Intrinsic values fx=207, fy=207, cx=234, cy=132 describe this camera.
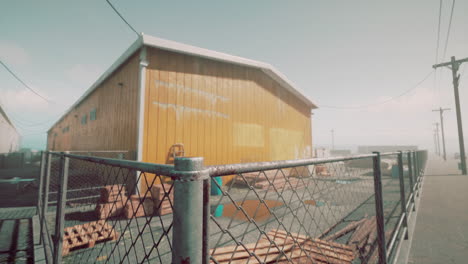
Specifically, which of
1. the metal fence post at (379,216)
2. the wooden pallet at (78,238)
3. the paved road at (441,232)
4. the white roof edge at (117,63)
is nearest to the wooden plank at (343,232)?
the paved road at (441,232)

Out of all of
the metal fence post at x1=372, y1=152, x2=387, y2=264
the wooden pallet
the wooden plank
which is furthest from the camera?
the wooden plank

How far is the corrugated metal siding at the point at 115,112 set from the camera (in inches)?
313

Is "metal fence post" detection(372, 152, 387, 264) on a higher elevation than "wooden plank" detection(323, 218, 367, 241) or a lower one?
higher

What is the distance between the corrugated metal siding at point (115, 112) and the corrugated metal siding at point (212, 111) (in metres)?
0.77

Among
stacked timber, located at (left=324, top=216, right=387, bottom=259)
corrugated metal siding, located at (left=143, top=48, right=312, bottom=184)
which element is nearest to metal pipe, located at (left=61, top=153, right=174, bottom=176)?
Result: stacked timber, located at (left=324, top=216, right=387, bottom=259)

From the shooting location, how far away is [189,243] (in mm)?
844

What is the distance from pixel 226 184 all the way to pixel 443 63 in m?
21.2

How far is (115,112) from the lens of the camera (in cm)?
951

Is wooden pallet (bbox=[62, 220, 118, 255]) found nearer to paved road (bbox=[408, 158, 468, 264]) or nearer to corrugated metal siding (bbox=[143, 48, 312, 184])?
corrugated metal siding (bbox=[143, 48, 312, 184])

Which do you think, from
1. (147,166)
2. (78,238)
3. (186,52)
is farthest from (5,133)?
(147,166)

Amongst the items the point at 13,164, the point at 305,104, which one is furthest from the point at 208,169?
the point at 13,164

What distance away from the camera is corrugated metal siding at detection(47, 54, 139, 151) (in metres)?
7.96

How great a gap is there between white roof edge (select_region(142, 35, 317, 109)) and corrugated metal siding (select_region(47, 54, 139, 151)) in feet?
3.44

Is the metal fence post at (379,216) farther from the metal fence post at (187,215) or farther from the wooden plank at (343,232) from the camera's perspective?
the metal fence post at (187,215)
